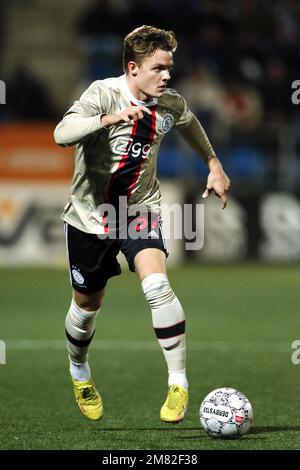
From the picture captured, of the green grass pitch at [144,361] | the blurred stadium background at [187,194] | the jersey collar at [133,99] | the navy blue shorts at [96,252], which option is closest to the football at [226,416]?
the green grass pitch at [144,361]

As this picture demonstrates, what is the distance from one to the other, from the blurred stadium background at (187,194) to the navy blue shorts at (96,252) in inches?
30.4

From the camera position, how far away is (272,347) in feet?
30.8

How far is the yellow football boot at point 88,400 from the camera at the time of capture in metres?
6.16

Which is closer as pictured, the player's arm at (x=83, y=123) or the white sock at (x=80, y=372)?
the player's arm at (x=83, y=123)

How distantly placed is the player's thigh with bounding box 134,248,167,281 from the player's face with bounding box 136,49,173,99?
82cm

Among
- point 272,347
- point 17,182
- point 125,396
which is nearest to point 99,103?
point 125,396

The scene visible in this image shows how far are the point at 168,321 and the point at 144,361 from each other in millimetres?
3087

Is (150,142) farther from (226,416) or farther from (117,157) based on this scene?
(226,416)

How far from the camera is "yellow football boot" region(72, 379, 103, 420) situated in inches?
243

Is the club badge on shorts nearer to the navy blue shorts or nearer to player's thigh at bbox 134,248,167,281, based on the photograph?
the navy blue shorts

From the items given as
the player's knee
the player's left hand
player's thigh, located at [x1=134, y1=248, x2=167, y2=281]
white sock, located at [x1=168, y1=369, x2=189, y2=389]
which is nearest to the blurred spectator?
the player's left hand

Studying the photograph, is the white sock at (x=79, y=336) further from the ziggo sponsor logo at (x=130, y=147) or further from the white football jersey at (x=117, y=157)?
the ziggo sponsor logo at (x=130, y=147)

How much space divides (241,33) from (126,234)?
43.9 ft

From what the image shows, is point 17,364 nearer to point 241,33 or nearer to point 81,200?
point 81,200
